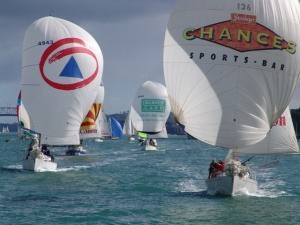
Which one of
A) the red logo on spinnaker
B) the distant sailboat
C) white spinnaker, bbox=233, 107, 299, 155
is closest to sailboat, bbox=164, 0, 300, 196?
white spinnaker, bbox=233, 107, 299, 155

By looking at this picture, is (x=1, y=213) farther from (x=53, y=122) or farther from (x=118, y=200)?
(x=53, y=122)

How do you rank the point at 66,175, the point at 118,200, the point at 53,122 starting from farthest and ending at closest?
the point at 53,122 → the point at 66,175 → the point at 118,200

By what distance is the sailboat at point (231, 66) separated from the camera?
24.0 m

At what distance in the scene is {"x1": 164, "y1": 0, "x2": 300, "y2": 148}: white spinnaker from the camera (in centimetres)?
2400

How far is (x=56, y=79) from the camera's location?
3862cm

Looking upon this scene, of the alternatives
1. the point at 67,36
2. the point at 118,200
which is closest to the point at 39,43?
the point at 67,36

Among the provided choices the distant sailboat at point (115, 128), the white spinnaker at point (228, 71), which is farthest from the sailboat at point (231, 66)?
the distant sailboat at point (115, 128)

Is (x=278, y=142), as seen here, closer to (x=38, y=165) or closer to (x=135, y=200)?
(x=135, y=200)

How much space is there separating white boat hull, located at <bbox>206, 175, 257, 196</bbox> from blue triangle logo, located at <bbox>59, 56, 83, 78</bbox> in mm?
15937

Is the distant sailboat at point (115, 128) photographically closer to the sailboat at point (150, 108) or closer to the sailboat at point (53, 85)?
the sailboat at point (150, 108)

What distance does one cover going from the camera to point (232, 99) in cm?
2439

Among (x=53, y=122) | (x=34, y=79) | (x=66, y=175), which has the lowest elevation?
(x=66, y=175)

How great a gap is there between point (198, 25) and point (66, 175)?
51.8 ft

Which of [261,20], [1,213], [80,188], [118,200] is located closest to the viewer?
[1,213]
